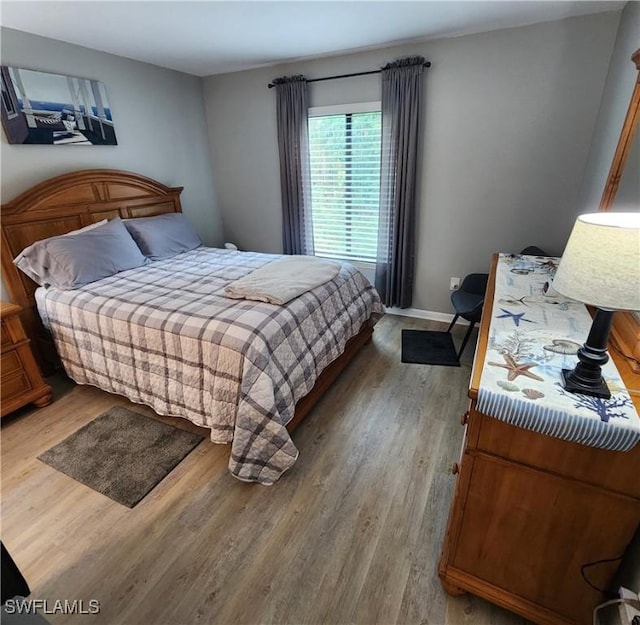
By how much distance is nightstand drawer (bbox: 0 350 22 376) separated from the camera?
2170mm

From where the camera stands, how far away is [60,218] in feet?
8.96

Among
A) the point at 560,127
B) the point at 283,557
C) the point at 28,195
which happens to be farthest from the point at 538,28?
the point at 28,195

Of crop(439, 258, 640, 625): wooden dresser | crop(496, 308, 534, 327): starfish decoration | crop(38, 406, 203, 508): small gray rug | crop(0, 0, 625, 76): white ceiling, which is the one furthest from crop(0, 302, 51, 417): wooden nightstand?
crop(496, 308, 534, 327): starfish decoration

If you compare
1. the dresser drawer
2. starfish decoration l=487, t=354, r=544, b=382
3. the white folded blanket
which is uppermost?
starfish decoration l=487, t=354, r=544, b=382

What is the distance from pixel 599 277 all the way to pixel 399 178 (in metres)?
2.57

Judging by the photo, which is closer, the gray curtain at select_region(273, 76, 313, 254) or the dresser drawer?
the dresser drawer

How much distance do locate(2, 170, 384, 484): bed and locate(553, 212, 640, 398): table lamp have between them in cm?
129

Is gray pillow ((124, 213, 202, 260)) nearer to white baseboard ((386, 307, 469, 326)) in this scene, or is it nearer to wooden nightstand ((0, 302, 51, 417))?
wooden nightstand ((0, 302, 51, 417))

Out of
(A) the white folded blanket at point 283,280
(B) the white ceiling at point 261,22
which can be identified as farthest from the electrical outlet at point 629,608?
(B) the white ceiling at point 261,22

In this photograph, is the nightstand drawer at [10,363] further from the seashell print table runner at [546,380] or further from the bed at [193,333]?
the seashell print table runner at [546,380]

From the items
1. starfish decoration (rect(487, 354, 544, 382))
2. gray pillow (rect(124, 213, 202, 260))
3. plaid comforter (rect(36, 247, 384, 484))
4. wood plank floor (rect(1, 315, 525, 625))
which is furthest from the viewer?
gray pillow (rect(124, 213, 202, 260))

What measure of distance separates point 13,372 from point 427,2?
3523 mm

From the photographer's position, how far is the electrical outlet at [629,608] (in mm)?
903

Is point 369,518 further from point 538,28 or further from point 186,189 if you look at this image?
point 186,189
